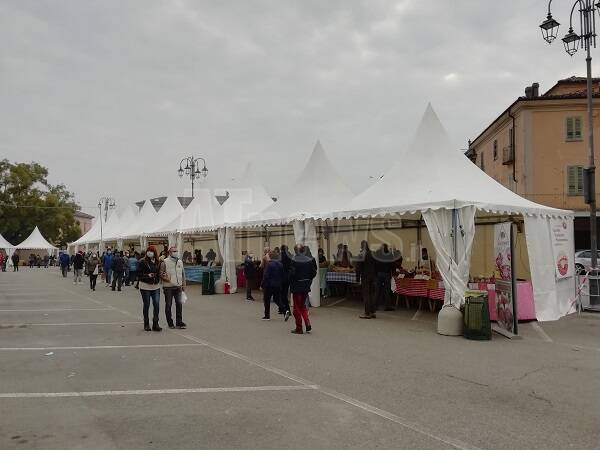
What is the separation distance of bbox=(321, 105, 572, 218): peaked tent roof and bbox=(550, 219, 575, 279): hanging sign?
0.97ft

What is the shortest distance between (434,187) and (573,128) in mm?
20989

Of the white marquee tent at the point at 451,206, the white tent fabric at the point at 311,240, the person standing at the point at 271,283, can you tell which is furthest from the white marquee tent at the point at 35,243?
the person standing at the point at 271,283

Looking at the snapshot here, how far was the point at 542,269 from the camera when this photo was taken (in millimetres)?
11320

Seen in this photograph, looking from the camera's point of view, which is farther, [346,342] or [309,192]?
[309,192]

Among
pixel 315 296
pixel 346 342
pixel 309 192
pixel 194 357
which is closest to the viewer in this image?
pixel 194 357

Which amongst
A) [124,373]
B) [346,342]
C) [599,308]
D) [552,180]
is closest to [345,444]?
[124,373]

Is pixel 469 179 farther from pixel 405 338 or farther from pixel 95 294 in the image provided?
pixel 95 294

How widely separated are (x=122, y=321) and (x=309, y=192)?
8036mm

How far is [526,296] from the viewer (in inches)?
438

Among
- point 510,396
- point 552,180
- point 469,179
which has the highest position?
point 552,180

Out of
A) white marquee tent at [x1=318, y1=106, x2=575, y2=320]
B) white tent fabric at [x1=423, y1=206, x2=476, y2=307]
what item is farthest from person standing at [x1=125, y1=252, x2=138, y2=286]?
white tent fabric at [x1=423, y1=206, x2=476, y2=307]

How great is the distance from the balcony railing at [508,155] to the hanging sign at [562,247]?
18340 millimetres

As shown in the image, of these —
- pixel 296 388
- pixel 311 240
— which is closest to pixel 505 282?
pixel 296 388

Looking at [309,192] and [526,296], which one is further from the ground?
[309,192]
